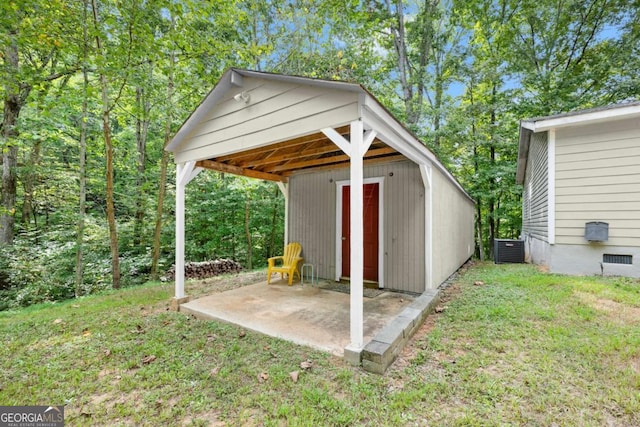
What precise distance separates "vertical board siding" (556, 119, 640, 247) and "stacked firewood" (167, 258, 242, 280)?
7634 millimetres

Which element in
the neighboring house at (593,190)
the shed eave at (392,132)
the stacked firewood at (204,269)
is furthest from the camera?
the stacked firewood at (204,269)

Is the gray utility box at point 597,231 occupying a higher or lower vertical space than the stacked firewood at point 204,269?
higher

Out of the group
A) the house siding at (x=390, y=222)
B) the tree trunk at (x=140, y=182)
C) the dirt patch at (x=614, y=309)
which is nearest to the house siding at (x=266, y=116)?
the house siding at (x=390, y=222)

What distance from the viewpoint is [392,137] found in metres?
3.28

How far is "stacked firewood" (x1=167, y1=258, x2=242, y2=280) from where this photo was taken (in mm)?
6527

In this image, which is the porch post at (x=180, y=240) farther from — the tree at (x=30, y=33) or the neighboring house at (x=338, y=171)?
the tree at (x=30, y=33)

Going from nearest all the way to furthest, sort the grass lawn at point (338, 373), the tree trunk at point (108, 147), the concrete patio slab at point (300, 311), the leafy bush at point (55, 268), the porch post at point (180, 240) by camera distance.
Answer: the grass lawn at point (338, 373), the concrete patio slab at point (300, 311), the porch post at point (180, 240), the tree trunk at point (108, 147), the leafy bush at point (55, 268)

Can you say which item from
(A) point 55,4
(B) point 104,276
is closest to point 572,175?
(A) point 55,4

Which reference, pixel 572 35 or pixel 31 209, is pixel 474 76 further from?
pixel 31 209

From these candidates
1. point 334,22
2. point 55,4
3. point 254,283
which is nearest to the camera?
point 55,4

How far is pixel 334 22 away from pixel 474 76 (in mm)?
6289

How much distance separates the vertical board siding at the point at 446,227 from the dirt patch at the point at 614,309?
1931 mm
